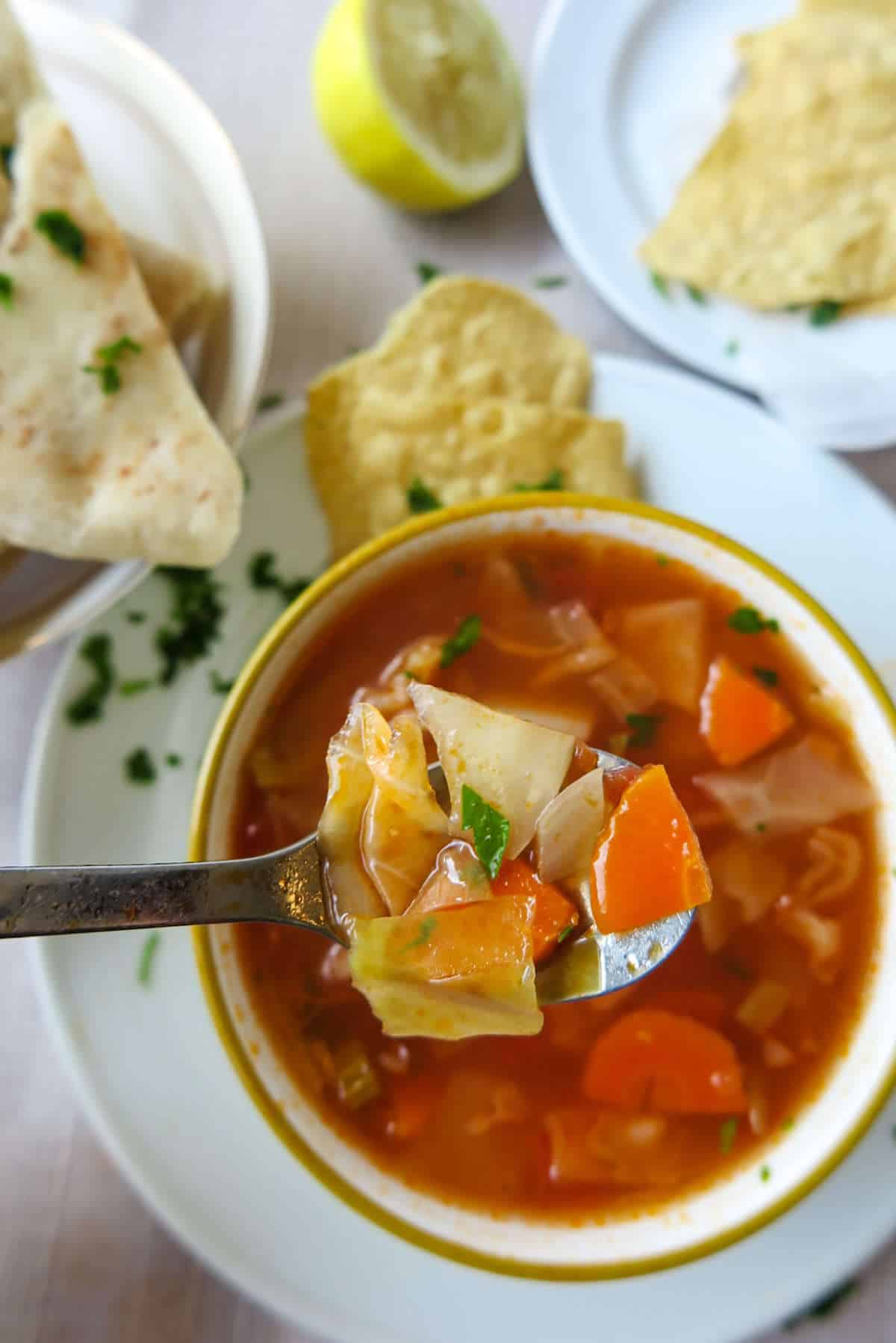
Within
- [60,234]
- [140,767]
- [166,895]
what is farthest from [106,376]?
[166,895]

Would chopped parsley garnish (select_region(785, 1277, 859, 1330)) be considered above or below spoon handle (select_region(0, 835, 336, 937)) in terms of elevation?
below

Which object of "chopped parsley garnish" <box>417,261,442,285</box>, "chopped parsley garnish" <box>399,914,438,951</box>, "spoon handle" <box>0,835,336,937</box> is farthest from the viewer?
"chopped parsley garnish" <box>417,261,442,285</box>

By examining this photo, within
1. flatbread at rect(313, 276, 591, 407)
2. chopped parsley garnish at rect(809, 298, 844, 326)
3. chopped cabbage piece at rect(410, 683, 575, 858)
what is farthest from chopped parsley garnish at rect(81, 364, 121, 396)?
chopped parsley garnish at rect(809, 298, 844, 326)

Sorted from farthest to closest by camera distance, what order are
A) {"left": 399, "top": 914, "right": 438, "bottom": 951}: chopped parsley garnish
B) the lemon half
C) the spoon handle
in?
the lemon half < {"left": 399, "top": 914, "right": 438, "bottom": 951}: chopped parsley garnish < the spoon handle

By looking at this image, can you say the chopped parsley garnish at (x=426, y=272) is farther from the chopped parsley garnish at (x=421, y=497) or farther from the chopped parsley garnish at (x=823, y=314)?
the chopped parsley garnish at (x=823, y=314)

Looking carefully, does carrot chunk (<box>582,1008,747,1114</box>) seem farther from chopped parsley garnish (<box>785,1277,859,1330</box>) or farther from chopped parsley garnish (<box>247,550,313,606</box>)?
chopped parsley garnish (<box>247,550,313,606</box>)

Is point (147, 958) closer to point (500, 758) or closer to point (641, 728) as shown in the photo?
point (500, 758)
